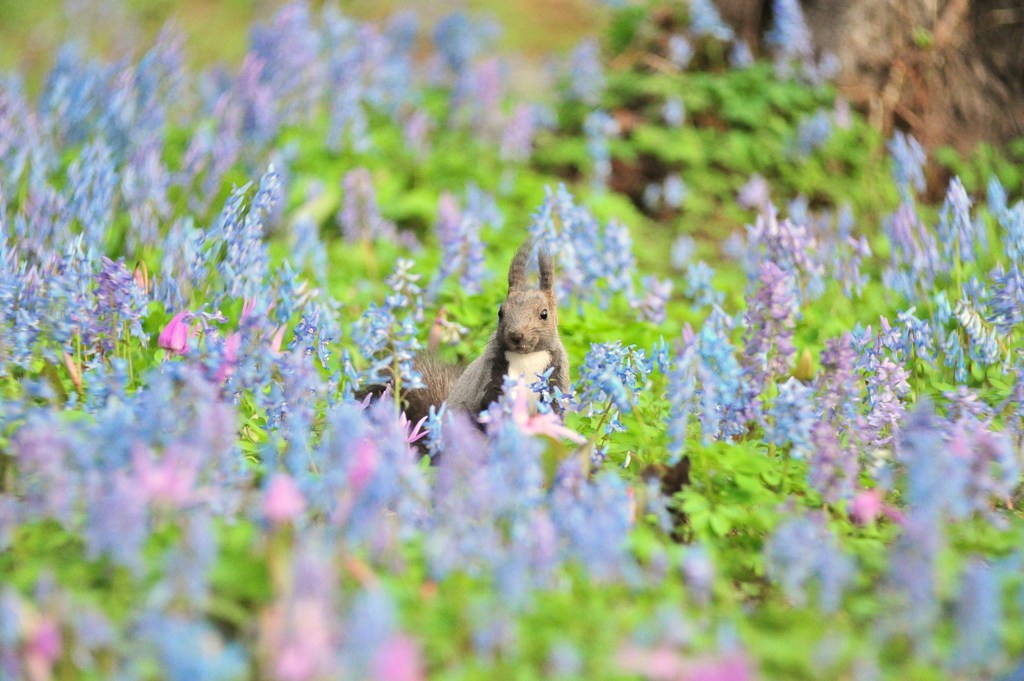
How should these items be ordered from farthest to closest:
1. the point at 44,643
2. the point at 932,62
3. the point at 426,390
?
1. the point at 932,62
2. the point at 426,390
3. the point at 44,643

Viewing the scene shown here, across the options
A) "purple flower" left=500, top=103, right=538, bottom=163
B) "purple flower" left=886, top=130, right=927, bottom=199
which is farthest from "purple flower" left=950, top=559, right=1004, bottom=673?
"purple flower" left=500, top=103, right=538, bottom=163

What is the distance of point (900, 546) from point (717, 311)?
4.69 feet

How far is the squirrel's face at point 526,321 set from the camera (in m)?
3.15

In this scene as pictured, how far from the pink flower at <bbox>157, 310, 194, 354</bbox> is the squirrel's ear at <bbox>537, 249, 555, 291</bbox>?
1092 mm

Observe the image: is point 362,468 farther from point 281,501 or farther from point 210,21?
point 210,21

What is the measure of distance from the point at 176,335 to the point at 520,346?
40.3 inches

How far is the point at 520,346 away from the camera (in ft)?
10.4

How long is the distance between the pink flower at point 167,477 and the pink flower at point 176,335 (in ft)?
3.63

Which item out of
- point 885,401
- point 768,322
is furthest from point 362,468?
point 885,401

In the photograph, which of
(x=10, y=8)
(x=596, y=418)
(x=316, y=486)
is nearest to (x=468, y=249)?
(x=596, y=418)

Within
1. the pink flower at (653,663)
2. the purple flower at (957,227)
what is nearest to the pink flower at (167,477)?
the pink flower at (653,663)

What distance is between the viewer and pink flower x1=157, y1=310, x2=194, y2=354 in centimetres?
293

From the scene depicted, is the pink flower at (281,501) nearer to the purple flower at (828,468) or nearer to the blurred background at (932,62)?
the purple flower at (828,468)

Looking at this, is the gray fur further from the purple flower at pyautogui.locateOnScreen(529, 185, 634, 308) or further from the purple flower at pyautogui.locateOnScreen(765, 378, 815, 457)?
the purple flower at pyautogui.locateOnScreen(765, 378, 815, 457)
